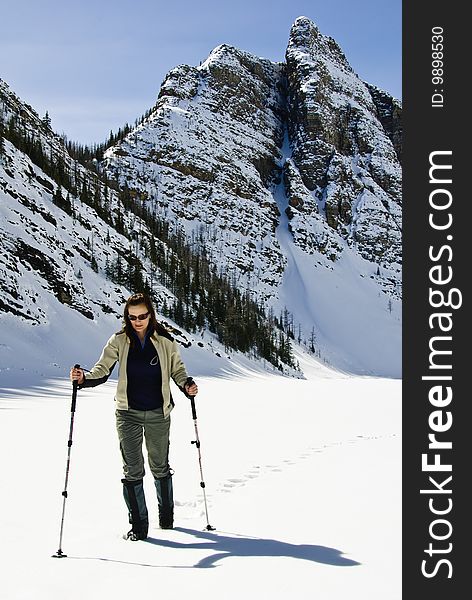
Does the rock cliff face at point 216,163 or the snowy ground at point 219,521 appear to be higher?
the rock cliff face at point 216,163

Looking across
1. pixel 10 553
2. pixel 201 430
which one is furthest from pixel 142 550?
pixel 201 430

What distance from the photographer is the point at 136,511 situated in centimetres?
446

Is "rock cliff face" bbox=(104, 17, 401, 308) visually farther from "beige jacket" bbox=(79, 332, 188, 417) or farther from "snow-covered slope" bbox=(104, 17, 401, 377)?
"beige jacket" bbox=(79, 332, 188, 417)

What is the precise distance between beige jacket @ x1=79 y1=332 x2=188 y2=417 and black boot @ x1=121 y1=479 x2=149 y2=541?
2.09 ft

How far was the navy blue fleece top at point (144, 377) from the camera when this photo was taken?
15.2 ft

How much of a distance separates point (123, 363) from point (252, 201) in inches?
5508

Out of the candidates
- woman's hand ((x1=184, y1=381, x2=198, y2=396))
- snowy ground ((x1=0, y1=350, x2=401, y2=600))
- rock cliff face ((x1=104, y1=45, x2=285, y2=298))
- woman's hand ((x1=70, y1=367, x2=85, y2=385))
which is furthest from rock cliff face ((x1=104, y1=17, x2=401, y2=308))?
woman's hand ((x1=70, y1=367, x2=85, y2=385))

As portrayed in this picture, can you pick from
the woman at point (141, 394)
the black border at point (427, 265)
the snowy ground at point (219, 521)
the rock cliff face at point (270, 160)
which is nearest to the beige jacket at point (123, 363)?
the woman at point (141, 394)

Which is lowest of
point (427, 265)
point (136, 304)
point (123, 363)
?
point (123, 363)

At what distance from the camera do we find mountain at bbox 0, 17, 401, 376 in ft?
205

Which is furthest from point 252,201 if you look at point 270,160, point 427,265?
point 427,265

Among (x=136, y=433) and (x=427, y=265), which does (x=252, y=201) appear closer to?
(x=136, y=433)

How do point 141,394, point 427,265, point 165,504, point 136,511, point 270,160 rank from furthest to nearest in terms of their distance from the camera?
point 270,160 < point 165,504 < point 141,394 < point 136,511 < point 427,265

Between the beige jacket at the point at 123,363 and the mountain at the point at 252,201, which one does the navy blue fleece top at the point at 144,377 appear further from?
the mountain at the point at 252,201
